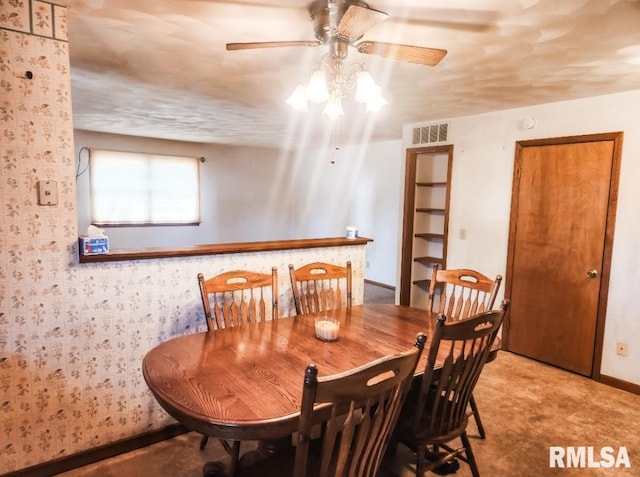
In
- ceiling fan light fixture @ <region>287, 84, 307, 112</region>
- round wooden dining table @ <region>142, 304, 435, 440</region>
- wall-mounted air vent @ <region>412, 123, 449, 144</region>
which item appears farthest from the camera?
wall-mounted air vent @ <region>412, 123, 449, 144</region>

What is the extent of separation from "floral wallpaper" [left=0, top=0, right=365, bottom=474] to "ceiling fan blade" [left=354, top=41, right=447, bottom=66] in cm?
145

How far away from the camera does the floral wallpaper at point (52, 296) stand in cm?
177

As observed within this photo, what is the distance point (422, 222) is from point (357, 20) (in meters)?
3.61

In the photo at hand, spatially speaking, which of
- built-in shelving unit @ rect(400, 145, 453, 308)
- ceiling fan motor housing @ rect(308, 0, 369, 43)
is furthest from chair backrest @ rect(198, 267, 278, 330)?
built-in shelving unit @ rect(400, 145, 453, 308)

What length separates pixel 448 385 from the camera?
1.64 m

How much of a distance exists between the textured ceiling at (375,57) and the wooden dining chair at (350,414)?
155 centimetres

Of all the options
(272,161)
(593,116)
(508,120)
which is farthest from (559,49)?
(272,161)

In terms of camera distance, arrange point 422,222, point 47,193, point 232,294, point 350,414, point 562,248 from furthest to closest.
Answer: point 422,222 → point 562,248 → point 232,294 → point 47,193 → point 350,414

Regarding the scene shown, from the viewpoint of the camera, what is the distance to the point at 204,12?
1818 millimetres

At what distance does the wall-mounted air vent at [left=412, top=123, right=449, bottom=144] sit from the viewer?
13.6 feet

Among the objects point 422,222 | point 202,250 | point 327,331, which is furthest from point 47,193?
point 422,222

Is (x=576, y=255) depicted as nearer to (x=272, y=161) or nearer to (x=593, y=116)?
(x=593, y=116)

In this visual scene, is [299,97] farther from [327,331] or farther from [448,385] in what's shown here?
[448,385]

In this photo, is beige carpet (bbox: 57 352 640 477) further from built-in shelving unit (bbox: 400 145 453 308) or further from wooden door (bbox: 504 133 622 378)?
built-in shelving unit (bbox: 400 145 453 308)
